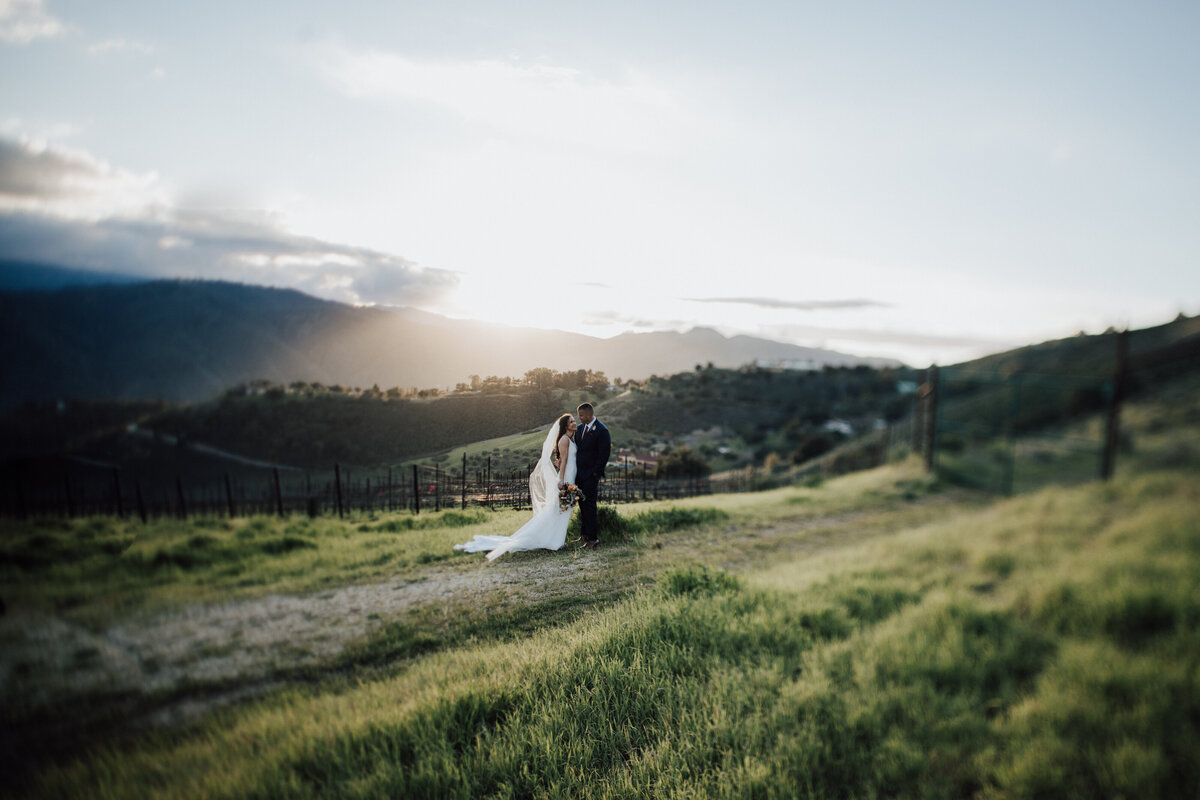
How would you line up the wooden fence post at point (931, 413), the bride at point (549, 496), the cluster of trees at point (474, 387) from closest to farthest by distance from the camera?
the bride at point (549, 496), the cluster of trees at point (474, 387), the wooden fence post at point (931, 413)

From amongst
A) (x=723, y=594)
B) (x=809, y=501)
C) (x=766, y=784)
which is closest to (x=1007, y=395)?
(x=723, y=594)

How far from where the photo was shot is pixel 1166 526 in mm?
3523

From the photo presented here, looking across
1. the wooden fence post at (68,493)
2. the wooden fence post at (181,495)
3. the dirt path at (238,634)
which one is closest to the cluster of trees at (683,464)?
the dirt path at (238,634)

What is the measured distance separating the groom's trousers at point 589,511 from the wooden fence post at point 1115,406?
4.00m

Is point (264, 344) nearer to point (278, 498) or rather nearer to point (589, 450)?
point (278, 498)

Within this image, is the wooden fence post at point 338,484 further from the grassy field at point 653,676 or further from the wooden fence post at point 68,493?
the wooden fence post at point 68,493

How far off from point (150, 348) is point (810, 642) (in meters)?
6.66

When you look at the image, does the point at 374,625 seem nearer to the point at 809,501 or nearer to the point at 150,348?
the point at 150,348

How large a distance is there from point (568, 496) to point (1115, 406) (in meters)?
4.35

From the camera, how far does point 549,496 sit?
3.43 metres

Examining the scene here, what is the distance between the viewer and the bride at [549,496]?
131 inches

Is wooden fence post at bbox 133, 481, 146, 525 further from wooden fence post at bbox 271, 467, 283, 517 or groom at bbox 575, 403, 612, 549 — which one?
groom at bbox 575, 403, 612, 549

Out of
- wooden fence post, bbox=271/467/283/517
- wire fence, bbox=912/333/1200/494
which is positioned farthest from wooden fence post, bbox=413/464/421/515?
wire fence, bbox=912/333/1200/494

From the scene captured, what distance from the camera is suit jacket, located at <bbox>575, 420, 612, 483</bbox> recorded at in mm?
3332
